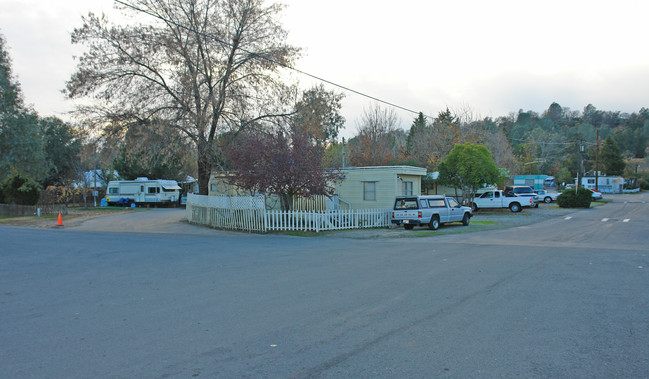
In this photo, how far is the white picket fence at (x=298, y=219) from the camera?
68.9 ft

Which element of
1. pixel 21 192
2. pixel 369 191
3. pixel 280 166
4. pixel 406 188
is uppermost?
pixel 280 166

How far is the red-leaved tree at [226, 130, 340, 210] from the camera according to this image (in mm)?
20344

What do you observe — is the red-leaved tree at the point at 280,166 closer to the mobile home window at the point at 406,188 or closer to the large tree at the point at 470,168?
the mobile home window at the point at 406,188

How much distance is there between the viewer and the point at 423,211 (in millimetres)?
21266

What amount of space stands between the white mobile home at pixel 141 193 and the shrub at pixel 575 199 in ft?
121

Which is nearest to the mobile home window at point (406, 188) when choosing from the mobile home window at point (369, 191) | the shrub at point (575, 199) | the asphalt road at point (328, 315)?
the mobile home window at point (369, 191)

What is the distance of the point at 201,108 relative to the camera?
25.9 m

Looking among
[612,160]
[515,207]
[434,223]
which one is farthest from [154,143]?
[612,160]

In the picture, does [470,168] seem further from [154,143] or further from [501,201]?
[154,143]

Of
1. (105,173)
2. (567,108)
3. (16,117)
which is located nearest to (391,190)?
(16,117)

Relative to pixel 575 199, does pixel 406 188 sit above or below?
above

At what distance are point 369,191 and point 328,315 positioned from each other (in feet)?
66.8

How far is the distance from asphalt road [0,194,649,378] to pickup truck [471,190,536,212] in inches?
881

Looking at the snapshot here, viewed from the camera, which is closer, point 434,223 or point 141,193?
point 434,223
